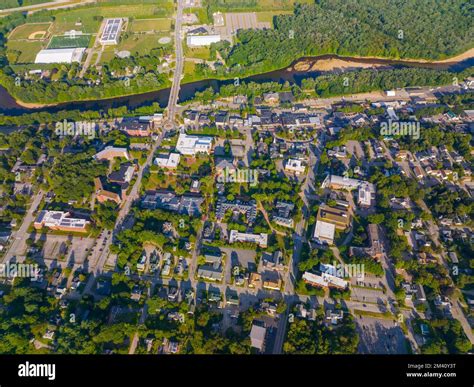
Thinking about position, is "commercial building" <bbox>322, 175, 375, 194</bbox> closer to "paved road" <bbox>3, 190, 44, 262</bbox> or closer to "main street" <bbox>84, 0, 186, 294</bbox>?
"main street" <bbox>84, 0, 186, 294</bbox>

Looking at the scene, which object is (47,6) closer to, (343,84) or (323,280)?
(343,84)

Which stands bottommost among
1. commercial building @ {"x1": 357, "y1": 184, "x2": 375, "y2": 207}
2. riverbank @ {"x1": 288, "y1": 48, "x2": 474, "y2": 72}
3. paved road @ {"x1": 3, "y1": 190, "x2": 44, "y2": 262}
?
paved road @ {"x1": 3, "y1": 190, "x2": 44, "y2": 262}

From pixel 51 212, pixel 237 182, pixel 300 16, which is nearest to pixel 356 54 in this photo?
pixel 300 16

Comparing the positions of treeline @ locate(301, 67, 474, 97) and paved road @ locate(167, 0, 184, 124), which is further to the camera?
treeline @ locate(301, 67, 474, 97)

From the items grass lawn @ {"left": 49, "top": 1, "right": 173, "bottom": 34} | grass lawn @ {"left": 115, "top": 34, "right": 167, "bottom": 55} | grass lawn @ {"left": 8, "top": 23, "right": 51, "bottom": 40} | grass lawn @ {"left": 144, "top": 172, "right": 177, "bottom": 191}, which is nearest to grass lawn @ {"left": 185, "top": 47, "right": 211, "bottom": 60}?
grass lawn @ {"left": 115, "top": 34, "right": 167, "bottom": 55}

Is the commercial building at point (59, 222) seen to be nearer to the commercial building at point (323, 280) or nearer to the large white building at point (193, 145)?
the large white building at point (193, 145)

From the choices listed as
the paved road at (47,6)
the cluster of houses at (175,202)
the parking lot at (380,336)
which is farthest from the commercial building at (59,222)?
the paved road at (47,6)
